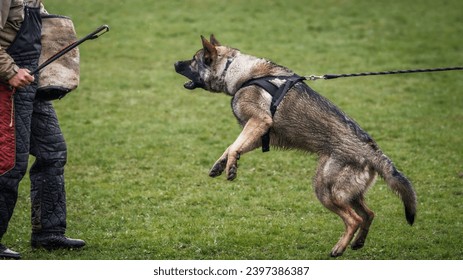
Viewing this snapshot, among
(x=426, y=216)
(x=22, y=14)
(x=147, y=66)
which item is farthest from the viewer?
(x=147, y=66)

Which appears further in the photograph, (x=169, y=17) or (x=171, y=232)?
(x=169, y=17)

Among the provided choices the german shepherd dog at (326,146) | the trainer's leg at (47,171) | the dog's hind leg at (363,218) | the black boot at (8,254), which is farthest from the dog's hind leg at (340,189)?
the black boot at (8,254)

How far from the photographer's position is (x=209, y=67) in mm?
6902

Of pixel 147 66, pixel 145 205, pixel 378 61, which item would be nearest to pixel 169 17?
pixel 147 66

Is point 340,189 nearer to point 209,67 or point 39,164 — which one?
point 209,67

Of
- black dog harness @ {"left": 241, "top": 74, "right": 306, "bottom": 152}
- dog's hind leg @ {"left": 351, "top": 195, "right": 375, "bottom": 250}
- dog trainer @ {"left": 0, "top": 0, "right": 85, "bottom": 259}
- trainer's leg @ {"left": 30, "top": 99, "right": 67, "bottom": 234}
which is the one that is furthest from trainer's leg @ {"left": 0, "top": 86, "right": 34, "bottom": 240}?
dog's hind leg @ {"left": 351, "top": 195, "right": 375, "bottom": 250}

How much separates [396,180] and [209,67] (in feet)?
6.92

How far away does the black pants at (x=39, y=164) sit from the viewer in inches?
245

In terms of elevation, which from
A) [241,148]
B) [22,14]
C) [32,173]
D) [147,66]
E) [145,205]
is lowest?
[147,66]

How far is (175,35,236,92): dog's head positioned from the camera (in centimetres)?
684

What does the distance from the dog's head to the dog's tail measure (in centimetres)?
167

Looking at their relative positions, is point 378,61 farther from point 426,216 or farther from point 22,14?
A: point 22,14

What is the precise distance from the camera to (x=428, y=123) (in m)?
13.2

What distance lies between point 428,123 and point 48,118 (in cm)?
848
